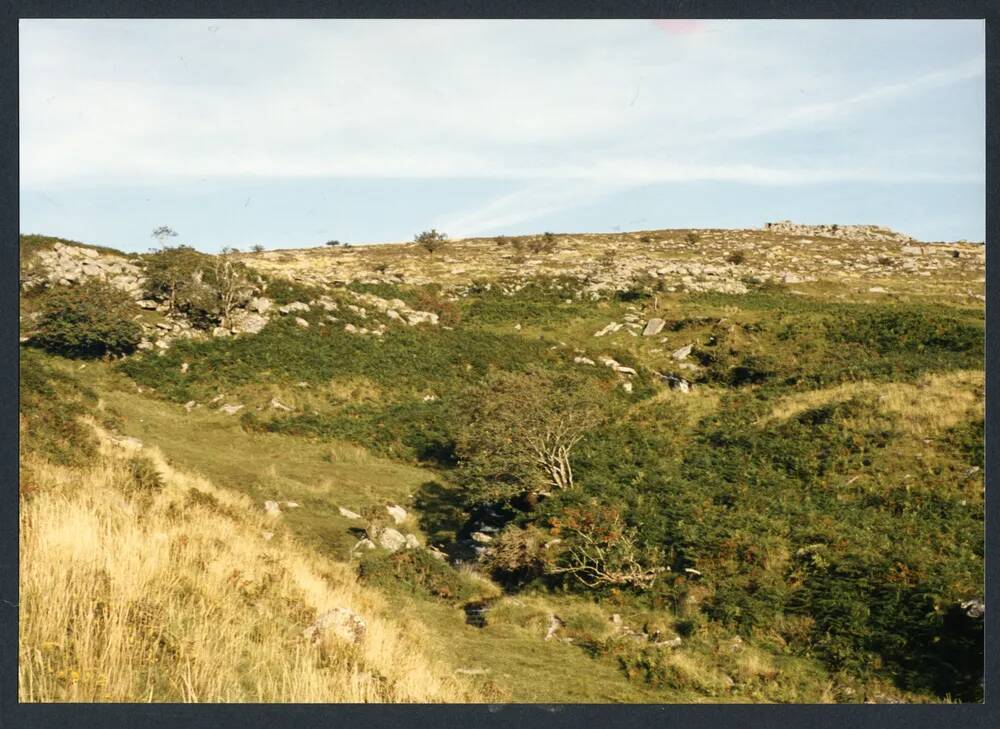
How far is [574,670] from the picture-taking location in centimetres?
1088

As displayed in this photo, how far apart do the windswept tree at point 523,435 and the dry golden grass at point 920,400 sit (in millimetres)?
8059

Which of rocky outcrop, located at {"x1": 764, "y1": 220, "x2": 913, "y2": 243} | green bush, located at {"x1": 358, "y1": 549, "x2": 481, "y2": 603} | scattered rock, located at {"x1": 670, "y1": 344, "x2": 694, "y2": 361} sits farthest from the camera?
rocky outcrop, located at {"x1": 764, "y1": 220, "x2": 913, "y2": 243}

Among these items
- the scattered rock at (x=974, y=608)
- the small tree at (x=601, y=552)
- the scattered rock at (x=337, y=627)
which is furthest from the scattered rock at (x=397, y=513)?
the scattered rock at (x=974, y=608)

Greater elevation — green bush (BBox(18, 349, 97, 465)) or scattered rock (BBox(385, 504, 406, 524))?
green bush (BBox(18, 349, 97, 465))

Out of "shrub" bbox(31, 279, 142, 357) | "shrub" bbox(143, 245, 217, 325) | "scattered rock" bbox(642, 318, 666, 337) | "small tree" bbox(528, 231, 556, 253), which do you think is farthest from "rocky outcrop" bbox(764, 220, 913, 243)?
"shrub" bbox(31, 279, 142, 357)

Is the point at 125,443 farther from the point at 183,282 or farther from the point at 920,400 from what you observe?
the point at 920,400

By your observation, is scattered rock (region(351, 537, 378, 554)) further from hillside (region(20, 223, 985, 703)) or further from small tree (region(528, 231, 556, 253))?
small tree (region(528, 231, 556, 253))

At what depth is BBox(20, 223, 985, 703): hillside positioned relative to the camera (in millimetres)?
7645

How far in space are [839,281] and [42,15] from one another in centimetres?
6391

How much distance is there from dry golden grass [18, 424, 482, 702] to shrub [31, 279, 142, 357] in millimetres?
23243

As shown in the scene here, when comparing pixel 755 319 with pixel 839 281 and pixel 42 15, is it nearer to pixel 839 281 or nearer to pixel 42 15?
pixel 839 281

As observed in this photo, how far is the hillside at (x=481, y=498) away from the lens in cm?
764

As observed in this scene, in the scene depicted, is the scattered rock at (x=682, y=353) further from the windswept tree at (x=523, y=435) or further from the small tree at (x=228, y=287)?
the small tree at (x=228, y=287)
